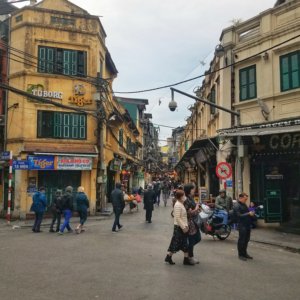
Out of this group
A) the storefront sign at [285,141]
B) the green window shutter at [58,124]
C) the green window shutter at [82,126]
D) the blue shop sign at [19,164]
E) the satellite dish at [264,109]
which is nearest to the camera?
the storefront sign at [285,141]

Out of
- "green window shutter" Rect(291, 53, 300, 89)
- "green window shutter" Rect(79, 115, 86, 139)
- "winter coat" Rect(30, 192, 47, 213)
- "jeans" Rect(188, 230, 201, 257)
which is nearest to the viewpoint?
"jeans" Rect(188, 230, 201, 257)

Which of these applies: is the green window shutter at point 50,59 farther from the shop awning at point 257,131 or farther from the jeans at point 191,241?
the jeans at point 191,241

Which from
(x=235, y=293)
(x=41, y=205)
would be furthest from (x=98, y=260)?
(x=41, y=205)

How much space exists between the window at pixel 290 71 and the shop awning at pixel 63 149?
10954 millimetres

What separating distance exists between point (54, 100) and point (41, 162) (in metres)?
3.67

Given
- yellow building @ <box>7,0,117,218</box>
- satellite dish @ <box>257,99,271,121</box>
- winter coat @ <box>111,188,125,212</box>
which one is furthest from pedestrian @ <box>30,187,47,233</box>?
satellite dish @ <box>257,99,271,121</box>

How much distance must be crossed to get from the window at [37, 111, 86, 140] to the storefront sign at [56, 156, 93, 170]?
1462 mm

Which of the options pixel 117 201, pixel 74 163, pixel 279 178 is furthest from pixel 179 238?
pixel 74 163

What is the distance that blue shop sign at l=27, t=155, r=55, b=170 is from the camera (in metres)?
20.7

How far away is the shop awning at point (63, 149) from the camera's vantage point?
68.8 feet

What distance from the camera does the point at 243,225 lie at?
10055mm

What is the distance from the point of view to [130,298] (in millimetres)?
6254

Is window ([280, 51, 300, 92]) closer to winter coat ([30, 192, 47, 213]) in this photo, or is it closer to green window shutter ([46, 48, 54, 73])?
winter coat ([30, 192, 47, 213])

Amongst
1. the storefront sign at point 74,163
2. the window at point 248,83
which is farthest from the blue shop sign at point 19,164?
the window at point 248,83
